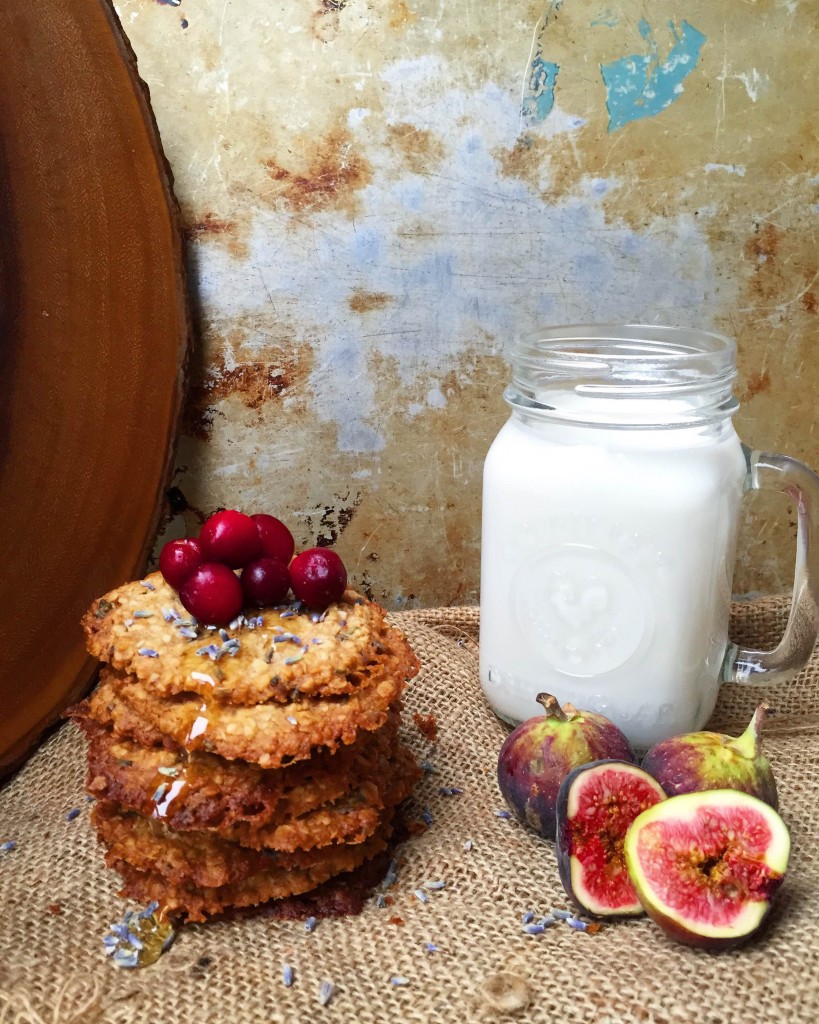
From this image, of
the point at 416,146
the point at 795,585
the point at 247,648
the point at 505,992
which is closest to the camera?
the point at 505,992

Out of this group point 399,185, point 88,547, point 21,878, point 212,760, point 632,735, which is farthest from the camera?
point 399,185

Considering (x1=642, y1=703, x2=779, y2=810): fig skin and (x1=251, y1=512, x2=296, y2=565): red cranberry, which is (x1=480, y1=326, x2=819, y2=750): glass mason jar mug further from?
(x1=251, y1=512, x2=296, y2=565): red cranberry

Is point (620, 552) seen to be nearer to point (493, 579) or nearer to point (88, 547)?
point (493, 579)

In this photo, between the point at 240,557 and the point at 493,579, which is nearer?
the point at 240,557

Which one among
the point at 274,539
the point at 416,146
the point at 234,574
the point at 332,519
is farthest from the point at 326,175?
the point at 234,574

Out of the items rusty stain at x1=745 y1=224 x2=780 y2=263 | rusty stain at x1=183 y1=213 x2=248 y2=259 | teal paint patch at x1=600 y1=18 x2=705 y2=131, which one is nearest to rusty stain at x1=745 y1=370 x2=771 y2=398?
rusty stain at x1=745 y1=224 x2=780 y2=263

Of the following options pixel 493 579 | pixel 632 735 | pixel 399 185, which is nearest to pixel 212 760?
pixel 493 579

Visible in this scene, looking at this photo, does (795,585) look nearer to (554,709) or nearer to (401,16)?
(554,709)
